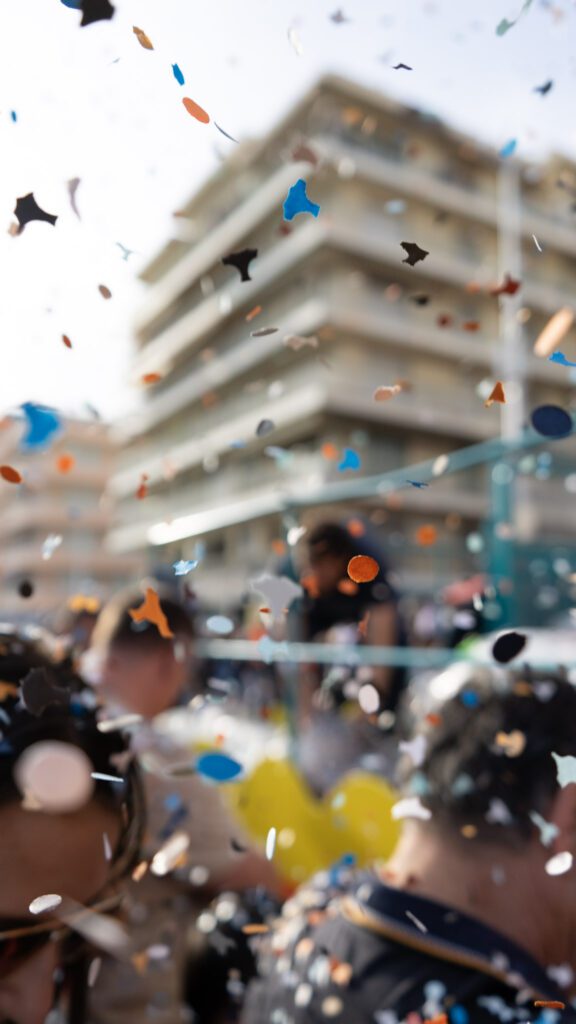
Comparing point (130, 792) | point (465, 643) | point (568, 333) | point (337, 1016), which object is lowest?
point (465, 643)

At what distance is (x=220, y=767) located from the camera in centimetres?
90

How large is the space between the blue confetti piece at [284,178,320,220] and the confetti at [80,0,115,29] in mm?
218

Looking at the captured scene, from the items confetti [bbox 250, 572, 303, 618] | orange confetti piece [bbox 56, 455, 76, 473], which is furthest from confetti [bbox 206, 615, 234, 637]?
orange confetti piece [bbox 56, 455, 76, 473]

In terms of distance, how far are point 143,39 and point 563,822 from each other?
3.20ft

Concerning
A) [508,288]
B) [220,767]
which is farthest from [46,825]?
[508,288]

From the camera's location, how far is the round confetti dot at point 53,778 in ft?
2.43

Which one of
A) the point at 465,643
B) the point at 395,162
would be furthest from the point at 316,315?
the point at 465,643

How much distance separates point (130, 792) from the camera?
0.85 metres

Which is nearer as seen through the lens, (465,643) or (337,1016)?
(337,1016)

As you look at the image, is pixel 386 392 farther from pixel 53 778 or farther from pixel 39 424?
pixel 53 778

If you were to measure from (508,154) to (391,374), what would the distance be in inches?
720

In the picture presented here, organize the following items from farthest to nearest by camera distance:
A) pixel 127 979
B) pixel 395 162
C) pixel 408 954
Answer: pixel 395 162, pixel 127 979, pixel 408 954

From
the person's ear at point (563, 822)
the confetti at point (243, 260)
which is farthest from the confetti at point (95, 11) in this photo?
the person's ear at point (563, 822)

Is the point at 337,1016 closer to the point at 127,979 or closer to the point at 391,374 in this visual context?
the point at 127,979
